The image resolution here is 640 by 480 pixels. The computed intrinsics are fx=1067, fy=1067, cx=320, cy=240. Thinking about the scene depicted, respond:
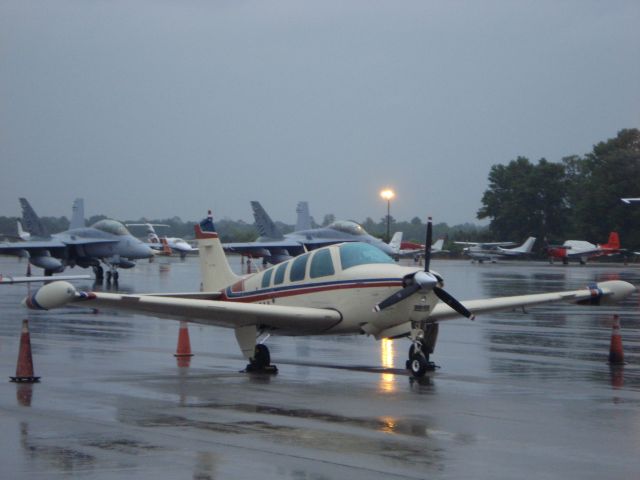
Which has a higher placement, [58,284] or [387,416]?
[58,284]

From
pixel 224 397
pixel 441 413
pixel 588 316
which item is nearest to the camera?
pixel 441 413

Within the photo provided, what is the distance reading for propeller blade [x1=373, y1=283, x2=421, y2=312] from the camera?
1530cm

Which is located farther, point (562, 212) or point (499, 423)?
point (562, 212)

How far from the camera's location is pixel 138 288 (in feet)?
138

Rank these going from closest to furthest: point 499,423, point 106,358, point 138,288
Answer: point 499,423, point 106,358, point 138,288

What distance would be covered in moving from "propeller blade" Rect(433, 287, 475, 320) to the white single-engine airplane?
1 cm

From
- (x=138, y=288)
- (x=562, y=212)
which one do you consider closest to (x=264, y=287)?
(x=138, y=288)

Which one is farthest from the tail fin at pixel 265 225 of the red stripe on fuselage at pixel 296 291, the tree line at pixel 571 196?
the red stripe on fuselage at pixel 296 291

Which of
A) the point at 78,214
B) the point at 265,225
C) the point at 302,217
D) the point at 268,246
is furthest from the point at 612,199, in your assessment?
the point at 78,214

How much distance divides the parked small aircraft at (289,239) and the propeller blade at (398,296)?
4550 cm

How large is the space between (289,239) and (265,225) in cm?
Result: 243

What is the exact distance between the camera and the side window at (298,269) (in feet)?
55.2

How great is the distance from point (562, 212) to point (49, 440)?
384 feet

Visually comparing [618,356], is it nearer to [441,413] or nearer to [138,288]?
[441,413]
